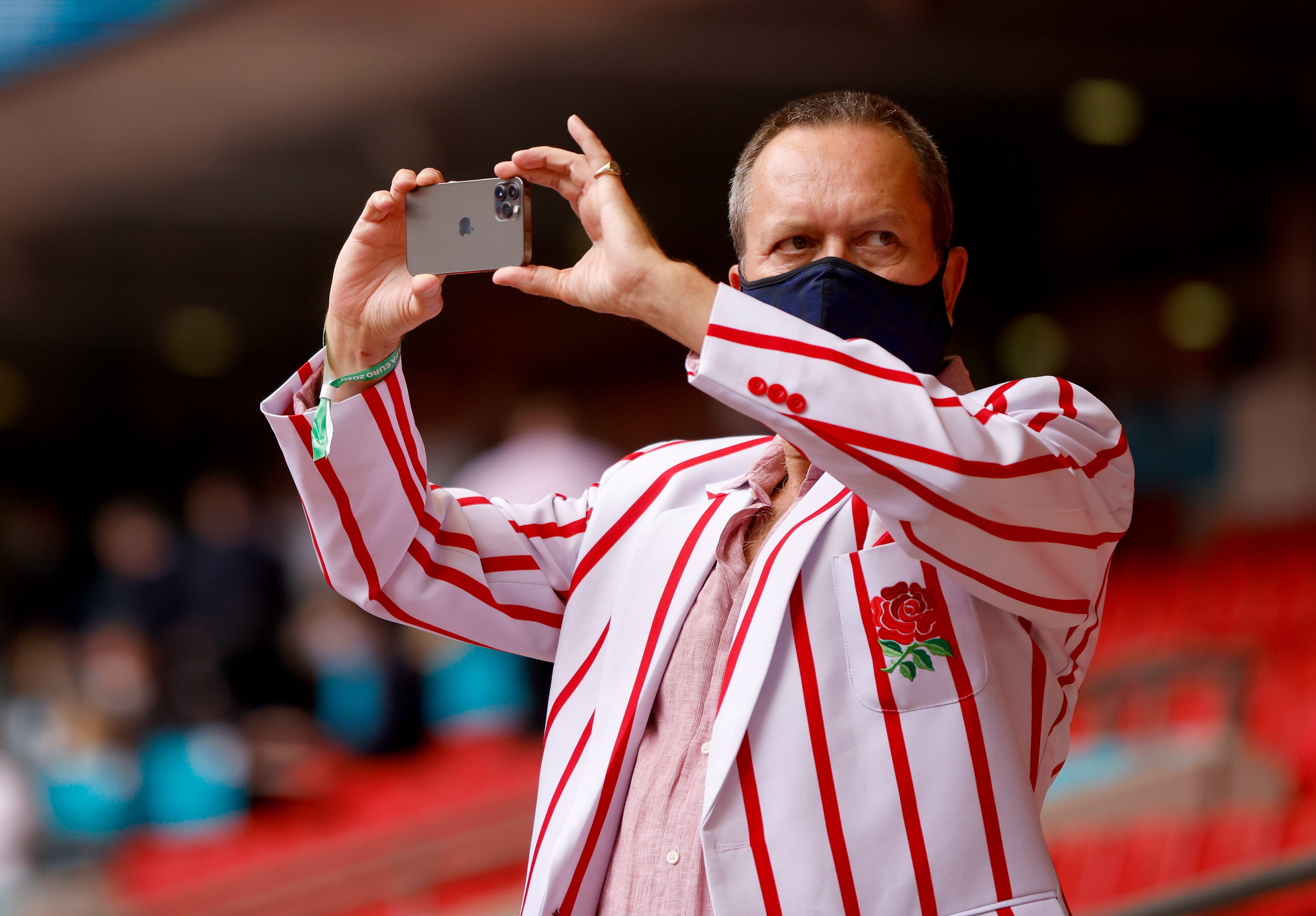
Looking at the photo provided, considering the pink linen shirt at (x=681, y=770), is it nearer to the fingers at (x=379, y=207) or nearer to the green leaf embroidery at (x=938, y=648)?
the green leaf embroidery at (x=938, y=648)

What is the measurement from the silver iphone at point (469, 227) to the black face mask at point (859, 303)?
23 cm

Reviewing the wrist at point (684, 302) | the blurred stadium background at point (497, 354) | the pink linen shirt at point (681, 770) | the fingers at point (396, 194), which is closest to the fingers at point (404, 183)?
the fingers at point (396, 194)

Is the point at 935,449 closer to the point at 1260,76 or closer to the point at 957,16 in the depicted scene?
the point at 957,16

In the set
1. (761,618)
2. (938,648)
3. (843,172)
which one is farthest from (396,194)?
(938,648)

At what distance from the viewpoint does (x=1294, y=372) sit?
23.9 ft

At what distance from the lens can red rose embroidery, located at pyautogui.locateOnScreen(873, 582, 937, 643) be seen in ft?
3.45

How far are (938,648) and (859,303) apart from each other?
311mm

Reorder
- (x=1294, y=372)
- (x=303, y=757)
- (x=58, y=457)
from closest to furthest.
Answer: (x=303, y=757)
(x=1294, y=372)
(x=58, y=457)

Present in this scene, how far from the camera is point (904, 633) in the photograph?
1053 millimetres

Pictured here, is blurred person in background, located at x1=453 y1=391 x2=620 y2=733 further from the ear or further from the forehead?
the forehead

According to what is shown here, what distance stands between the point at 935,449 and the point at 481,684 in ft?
15.3

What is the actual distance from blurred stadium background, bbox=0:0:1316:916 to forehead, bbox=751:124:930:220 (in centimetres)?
118

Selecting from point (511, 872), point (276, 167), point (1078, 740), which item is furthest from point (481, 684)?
point (276, 167)

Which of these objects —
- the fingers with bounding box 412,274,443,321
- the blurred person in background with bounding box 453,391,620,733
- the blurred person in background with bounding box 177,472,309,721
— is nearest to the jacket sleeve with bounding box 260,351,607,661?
the fingers with bounding box 412,274,443,321
